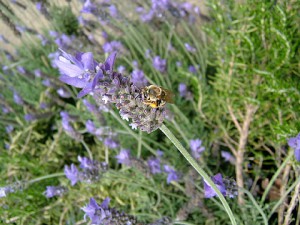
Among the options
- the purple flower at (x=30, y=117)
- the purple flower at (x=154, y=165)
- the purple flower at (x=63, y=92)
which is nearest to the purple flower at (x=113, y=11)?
the purple flower at (x=63, y=92)

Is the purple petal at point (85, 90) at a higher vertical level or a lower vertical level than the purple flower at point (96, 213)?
higher

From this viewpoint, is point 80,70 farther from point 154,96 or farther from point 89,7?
point 89,7

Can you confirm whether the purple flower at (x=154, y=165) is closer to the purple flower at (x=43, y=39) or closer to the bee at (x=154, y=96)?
the bee at (x=154, y=96)

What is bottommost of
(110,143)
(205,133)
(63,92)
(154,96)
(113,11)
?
(205,133)

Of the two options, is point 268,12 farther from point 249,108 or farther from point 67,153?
point 67,153

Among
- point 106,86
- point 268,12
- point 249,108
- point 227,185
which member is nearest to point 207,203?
point 249,108

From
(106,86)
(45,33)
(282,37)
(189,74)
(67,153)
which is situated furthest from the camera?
(45,33)

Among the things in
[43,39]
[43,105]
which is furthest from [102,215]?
[43,39]

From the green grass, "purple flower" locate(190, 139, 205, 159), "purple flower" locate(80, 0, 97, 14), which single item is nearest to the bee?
the green grass

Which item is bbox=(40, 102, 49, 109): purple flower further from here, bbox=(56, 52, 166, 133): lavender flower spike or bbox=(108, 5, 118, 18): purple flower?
bbox=(56, 52, 166, 133): lavender flower spike

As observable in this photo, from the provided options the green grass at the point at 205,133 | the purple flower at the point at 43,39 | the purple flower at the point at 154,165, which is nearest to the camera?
the green grass at the point at 205,133

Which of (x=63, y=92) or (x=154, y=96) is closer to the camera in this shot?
(x=154, y=96)
